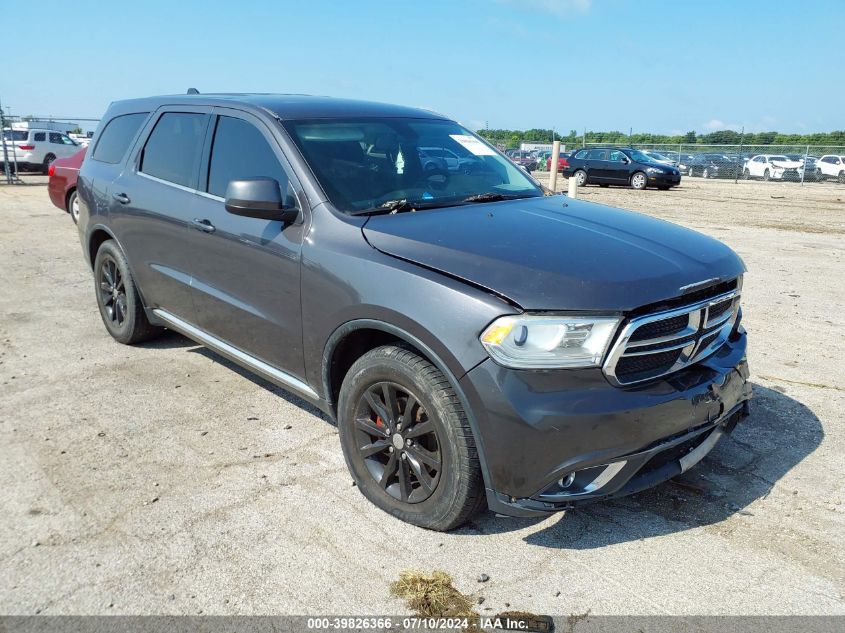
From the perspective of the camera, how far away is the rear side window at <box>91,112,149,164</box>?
5160 mm

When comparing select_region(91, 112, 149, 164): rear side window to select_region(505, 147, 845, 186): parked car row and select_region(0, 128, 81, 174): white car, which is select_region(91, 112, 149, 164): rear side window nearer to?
select_region(0, 128, 81, 174): white car

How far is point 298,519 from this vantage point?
10.4 ft

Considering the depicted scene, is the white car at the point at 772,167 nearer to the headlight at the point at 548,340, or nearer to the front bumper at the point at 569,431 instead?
the front bumper at the point at 569,431

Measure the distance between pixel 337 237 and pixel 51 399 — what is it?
8.25ft

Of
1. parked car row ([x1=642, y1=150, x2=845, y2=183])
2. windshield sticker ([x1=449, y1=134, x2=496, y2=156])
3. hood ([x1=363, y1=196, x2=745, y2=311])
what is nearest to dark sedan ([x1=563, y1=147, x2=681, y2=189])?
parked car row ([x1=642, y1=150, x2=845, y2=183])

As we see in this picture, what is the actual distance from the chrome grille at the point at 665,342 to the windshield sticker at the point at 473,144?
73.3 inches

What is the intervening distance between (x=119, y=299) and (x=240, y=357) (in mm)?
1931

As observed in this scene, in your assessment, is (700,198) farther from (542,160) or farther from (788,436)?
(788,436)

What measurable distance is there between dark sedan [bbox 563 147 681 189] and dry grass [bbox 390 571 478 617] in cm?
2316

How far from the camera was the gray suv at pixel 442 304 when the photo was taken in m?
2.60

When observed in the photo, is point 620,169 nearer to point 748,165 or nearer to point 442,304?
point 748,165

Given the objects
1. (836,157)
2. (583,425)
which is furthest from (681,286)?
(836,157)

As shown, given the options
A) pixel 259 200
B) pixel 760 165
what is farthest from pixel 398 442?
pixel 760 165

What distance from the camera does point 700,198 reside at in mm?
21797
